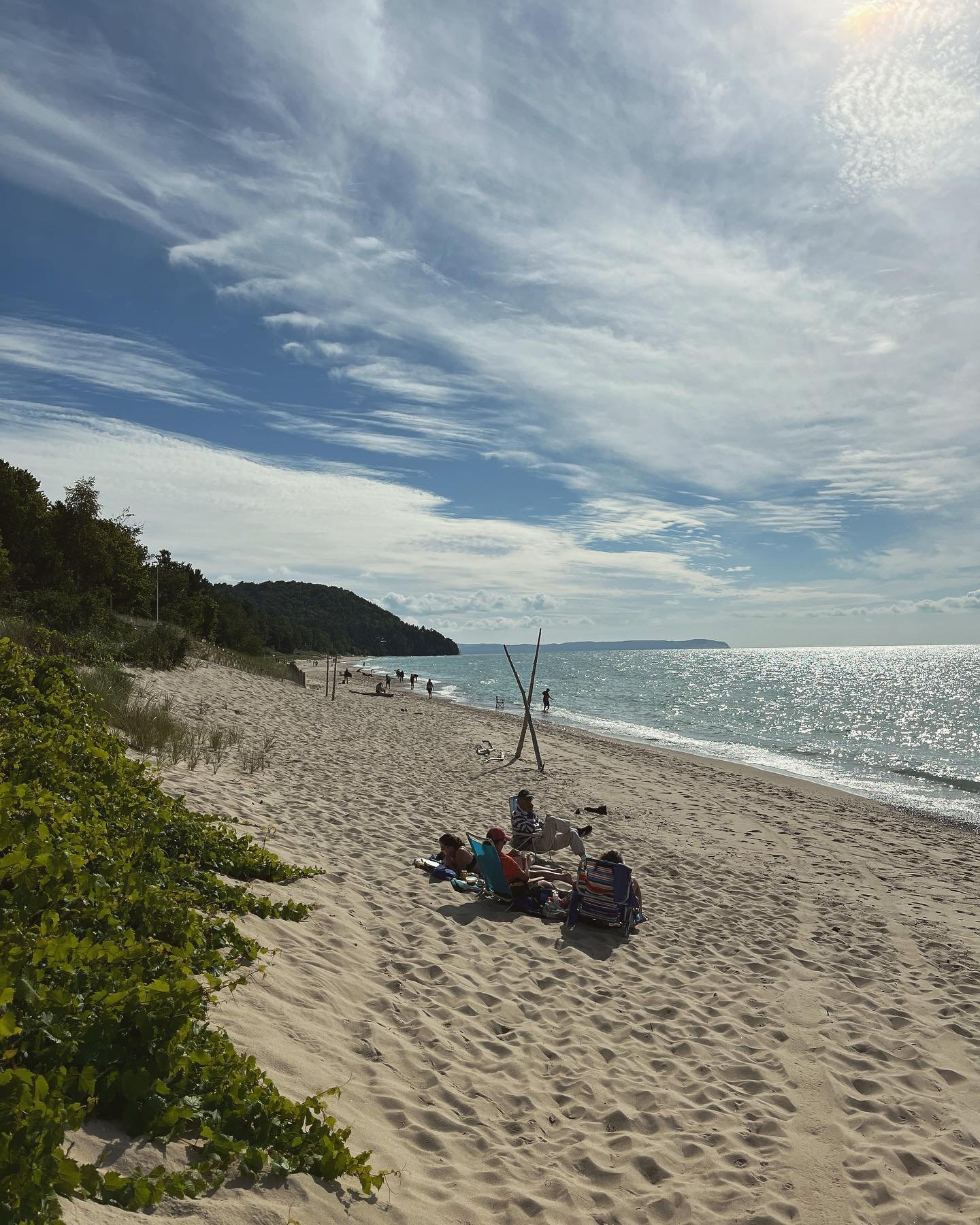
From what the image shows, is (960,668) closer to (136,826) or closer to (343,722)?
(343,722)

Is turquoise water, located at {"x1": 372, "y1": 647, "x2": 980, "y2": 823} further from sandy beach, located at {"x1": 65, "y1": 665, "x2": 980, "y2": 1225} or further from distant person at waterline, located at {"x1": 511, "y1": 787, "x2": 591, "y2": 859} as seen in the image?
distant person at waterline, located at {"x1": 511, "y1": 787, "x2": 591, "y2": 859}

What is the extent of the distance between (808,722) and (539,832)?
128ft

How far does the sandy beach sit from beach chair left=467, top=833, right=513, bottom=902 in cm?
24

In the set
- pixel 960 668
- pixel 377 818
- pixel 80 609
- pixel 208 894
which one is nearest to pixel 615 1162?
pixel 208 894

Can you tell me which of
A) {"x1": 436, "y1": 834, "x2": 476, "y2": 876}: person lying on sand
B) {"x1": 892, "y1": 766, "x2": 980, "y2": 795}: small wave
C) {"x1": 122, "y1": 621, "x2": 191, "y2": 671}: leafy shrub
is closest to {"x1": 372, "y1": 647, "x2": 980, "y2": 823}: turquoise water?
{"x1": 892, "y1": 766, "x2": 980, "y2": 795}: small wave

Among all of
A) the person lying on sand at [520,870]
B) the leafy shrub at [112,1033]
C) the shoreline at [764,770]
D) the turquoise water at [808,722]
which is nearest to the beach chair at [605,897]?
the person lying on sand at [520,870]

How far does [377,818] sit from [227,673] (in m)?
19.0

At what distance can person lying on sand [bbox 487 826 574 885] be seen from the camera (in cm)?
789

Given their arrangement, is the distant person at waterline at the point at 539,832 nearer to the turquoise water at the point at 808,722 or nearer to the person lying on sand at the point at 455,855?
the person lying on sand at the point at 455,855

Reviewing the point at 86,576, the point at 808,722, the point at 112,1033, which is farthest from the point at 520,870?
the point at 808,722

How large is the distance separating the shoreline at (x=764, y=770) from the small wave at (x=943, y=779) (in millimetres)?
3845

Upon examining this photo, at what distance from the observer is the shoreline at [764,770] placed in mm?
17766

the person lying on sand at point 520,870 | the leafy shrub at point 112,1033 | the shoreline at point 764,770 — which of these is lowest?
the shoreline at point 764,770

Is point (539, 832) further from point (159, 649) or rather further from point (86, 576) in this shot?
point (86, 576)
